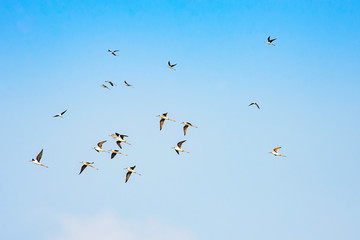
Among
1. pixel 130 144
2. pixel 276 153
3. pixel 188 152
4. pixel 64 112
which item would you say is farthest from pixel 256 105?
pixel 64 112

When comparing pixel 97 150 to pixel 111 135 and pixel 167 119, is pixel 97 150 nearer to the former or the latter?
pixel 111 135

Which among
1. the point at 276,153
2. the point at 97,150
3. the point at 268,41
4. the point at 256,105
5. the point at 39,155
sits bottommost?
the point at 39,155

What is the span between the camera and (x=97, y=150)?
6034cm

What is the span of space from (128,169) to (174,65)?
57.9 ft

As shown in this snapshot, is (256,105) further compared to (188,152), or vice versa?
(256,105)

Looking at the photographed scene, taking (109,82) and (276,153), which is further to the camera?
(109,82)

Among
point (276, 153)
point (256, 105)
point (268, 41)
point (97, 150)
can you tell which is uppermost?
point (268, 41)

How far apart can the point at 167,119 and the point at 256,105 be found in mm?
13433

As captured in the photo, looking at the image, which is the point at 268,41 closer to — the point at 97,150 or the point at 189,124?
the point at 189,124

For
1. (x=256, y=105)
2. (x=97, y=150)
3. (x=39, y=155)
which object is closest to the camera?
(x=39, y=155)

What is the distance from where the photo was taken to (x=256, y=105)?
219 ft

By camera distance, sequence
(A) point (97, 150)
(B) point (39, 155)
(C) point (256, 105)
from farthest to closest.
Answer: (C) point (256, 105) → (A) point (97, 150) → (B) point (39, 155)

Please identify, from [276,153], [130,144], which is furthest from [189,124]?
[276,153]

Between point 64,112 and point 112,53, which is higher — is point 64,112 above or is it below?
below
